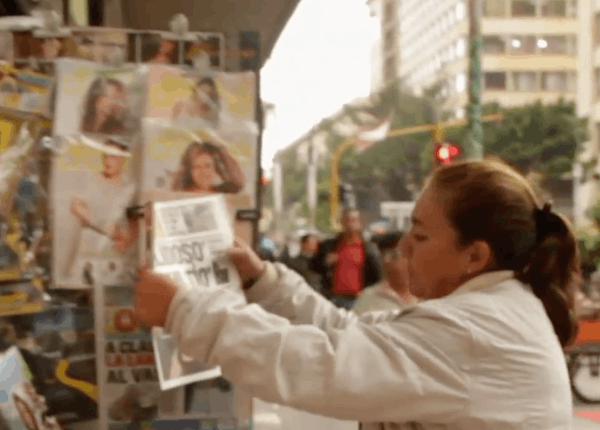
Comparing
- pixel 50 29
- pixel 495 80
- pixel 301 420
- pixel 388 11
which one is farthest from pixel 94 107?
pixel 388 11

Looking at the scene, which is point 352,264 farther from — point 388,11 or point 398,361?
point 388,11

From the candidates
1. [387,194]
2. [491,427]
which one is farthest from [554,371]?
[387,194]

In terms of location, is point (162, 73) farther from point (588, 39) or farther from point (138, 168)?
point (588, 39)

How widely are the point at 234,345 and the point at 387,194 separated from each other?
54.1m

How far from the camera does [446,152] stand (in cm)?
1237

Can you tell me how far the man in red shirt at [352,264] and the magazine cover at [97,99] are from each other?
691 cm

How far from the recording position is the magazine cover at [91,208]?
226cm

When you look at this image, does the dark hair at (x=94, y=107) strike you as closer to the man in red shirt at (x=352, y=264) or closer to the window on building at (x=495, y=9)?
the man in red shirt at (x=352, y=264)

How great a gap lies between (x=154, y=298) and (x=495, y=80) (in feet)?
215

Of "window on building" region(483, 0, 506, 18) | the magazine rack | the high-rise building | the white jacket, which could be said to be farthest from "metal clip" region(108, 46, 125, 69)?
"window on building" region(483, 0, 506, 18)

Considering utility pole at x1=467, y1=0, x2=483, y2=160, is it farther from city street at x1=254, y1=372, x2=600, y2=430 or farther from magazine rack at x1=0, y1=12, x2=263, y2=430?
magazine rack at x1=0, y1=12, x2=263, y2=430

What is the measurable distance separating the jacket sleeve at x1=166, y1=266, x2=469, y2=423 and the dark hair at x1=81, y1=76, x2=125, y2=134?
0.91 meters

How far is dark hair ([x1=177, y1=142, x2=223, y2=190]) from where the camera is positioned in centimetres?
228

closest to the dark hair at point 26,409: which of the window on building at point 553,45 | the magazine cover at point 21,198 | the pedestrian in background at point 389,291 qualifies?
the magazine cover at point 21,198
